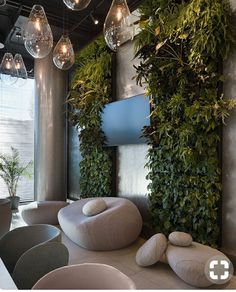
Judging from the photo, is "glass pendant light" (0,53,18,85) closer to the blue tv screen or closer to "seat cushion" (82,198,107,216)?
the blue tv screen

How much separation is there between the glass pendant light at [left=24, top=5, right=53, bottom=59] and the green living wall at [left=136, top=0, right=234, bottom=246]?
137cm

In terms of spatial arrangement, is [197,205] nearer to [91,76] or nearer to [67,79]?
[91,76]

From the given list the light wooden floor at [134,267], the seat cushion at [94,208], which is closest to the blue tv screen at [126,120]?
the seat cushion at [94,208]

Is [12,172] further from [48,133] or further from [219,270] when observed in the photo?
[219,270]

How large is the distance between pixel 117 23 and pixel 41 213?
3.28 meters

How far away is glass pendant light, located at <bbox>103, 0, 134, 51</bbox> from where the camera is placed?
7.31 feet

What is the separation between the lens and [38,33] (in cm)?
234

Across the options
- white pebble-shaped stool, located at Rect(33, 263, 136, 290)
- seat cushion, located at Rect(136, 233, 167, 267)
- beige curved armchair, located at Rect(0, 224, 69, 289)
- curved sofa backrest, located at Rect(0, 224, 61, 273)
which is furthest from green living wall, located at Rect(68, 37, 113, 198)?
white pebble-shaped stool, located at Rect(33, 263, 136, 290)

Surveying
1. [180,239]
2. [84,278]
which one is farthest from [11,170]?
[84,278]

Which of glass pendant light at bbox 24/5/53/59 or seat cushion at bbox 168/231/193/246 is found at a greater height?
glass pendant light at bbox 24/5/53/59

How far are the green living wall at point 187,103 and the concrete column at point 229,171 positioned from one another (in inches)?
3.7

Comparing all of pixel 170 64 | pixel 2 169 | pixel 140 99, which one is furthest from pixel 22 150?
pixel 170 64

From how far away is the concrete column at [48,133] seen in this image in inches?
214

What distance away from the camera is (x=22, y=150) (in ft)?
19.6
